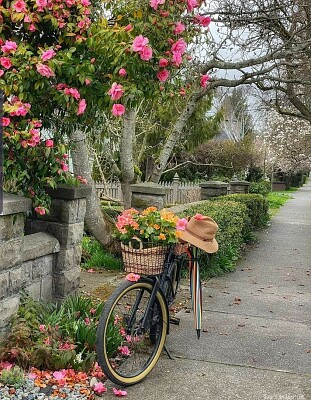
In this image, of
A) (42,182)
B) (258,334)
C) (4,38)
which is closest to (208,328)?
(258,334)

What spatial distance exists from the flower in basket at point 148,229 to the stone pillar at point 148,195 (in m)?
3.74

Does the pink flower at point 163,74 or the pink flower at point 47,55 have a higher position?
the pink flower at point 47,55

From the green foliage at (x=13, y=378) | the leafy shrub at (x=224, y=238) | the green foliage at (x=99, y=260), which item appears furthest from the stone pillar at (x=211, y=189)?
the green foliage at (x=13, y=378)

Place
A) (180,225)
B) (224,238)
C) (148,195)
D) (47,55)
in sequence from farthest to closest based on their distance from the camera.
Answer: (224,238) → (148,195) → (180,225) → (47,55)

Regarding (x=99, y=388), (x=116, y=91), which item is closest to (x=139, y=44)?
(x=116, y=91)

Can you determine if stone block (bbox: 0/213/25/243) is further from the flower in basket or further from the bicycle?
the bicycle

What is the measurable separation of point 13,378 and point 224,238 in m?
5.36

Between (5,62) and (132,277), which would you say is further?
(5,62)

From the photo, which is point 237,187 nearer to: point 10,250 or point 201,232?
point 201,232

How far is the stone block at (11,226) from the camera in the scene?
3.80m

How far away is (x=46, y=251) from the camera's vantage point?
15.4 feet

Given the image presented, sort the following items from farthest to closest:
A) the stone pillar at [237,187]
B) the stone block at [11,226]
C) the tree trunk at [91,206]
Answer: the stone pillar at [237,187], the tree trunk at [91,206], the stone block at [11,226]

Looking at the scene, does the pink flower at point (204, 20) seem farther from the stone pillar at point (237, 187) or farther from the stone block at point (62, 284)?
the stone pillar at point (237, 187)

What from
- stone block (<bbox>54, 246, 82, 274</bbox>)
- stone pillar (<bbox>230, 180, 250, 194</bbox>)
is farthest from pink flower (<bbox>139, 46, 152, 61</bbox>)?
stone pillar (<bbox>230, 180, 250, 194</bbox>)
